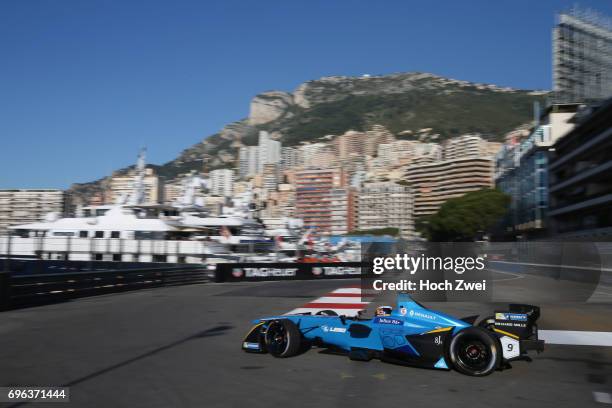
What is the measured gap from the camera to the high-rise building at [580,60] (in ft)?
255

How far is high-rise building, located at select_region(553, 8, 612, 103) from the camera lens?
255ft

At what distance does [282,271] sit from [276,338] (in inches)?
835

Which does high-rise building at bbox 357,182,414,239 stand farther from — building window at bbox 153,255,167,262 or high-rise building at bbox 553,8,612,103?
building window at bbox 153,255,167,262

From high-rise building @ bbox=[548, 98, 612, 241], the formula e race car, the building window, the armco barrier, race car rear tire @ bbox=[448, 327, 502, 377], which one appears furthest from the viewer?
high-rise building @ bbox=[548, 98, 612, 241]

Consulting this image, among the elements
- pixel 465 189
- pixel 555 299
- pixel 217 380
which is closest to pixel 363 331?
pixel 217 380

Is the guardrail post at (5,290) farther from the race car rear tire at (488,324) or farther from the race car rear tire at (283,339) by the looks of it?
the race car rear tire at (488,324)

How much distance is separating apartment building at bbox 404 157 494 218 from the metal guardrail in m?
155

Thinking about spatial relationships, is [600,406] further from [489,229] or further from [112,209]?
[489,229]

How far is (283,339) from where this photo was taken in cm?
775

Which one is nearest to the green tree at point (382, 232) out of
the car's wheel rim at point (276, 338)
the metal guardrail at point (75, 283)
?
the metal guardrail at point (75, 283)

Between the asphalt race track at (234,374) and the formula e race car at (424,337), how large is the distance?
0.54 ft

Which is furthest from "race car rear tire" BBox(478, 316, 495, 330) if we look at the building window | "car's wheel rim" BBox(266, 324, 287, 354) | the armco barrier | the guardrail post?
the building window

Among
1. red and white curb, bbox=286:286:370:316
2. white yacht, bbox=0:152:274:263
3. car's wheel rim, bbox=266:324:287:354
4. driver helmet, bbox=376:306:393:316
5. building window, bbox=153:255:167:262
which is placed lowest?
red and white curb, bbox=286:286:370:316

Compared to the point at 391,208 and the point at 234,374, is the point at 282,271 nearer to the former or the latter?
the point at 234,374
